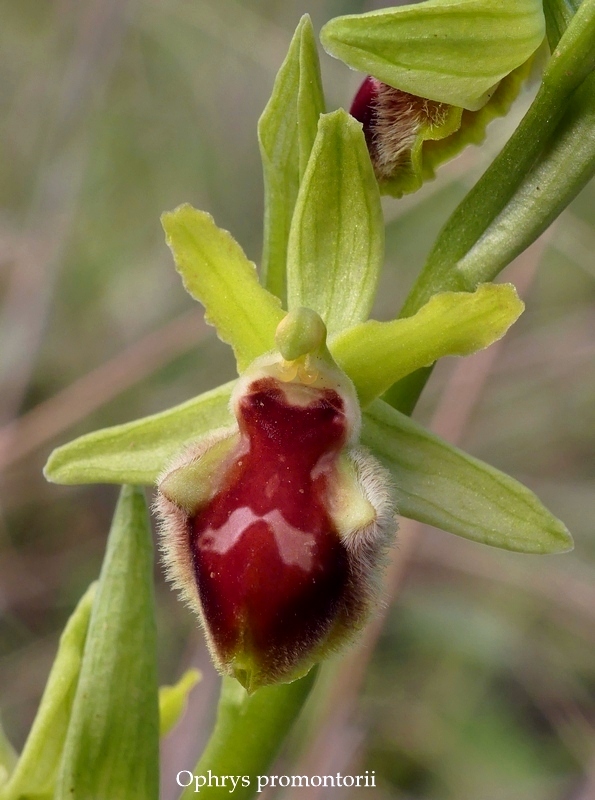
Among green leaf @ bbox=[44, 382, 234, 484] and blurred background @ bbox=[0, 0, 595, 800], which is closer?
green leaf @ bbox=[44, 382, 234, 484]

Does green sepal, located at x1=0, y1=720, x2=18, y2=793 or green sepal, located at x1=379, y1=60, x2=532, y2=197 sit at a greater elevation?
green sepal, located at x1=379, y1=60, x2=532, y2=197

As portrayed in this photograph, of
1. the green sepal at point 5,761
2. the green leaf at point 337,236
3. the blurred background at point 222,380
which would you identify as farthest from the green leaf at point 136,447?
the blurred background at point 222,380

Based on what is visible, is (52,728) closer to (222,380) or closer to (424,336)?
(424,336)

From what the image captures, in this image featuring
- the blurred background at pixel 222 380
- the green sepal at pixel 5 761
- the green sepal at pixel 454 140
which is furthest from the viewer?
the blurred background at pixel 222 380

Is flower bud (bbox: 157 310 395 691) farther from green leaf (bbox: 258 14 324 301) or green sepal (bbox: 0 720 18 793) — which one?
green sepal (bbox: 0 720 18 793)

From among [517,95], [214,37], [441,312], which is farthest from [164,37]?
[441,312]

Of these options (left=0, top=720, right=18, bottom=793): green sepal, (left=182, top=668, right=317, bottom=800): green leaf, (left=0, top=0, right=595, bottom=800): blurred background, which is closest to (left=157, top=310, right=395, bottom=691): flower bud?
(left=182, top=668, right=317, bottom=800): green leaf

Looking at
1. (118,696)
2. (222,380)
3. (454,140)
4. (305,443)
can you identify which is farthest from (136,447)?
(222,380)

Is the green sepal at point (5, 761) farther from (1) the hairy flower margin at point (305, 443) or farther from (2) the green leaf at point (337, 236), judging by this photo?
(2) the green leaf at point (337, 236)
